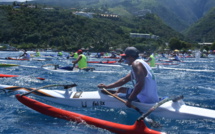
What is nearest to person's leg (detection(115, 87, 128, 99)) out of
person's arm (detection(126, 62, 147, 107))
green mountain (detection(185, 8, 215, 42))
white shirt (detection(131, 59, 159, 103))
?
white shirt (detection(131, 59, 159, 103))

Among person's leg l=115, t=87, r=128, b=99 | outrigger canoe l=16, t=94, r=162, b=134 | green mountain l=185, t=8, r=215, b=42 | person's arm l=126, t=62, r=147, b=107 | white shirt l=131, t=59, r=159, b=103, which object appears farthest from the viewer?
green mountain l=185, t=8, r=215, b=42

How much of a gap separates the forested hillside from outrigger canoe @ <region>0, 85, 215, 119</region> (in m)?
81.3

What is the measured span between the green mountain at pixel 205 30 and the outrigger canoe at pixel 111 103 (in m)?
156

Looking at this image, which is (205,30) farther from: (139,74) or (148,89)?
(139,74)

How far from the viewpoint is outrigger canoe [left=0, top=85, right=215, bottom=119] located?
627 centimetres

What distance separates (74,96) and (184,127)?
343 centimetres

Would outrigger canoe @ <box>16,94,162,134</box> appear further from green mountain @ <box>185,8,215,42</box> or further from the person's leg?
green mountain @ <box>185,8,215,42</box>

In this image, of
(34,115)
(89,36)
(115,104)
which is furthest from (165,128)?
(89,36)

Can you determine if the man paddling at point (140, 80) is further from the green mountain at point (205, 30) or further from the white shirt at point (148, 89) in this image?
the green mountain at point (205, 30)

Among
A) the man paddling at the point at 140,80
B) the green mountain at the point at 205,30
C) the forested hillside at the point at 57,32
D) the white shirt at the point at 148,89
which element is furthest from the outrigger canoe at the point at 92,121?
the green mountain at the point at 205,30

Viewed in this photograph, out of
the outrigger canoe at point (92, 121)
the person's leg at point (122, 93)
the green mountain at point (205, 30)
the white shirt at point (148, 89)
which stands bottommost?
the outrigger canoe at point (92, 121)

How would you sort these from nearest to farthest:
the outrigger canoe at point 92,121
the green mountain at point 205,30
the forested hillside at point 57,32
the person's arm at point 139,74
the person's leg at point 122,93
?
the outrigger canoe at point 92,121, the person's arm at point 139,74, the person's leg at point 122,93, the forested hillside at point 57,32, the green mountain at point 205,30

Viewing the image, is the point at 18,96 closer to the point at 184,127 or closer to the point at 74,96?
the point at 74,96

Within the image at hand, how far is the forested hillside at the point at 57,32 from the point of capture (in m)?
91.2
